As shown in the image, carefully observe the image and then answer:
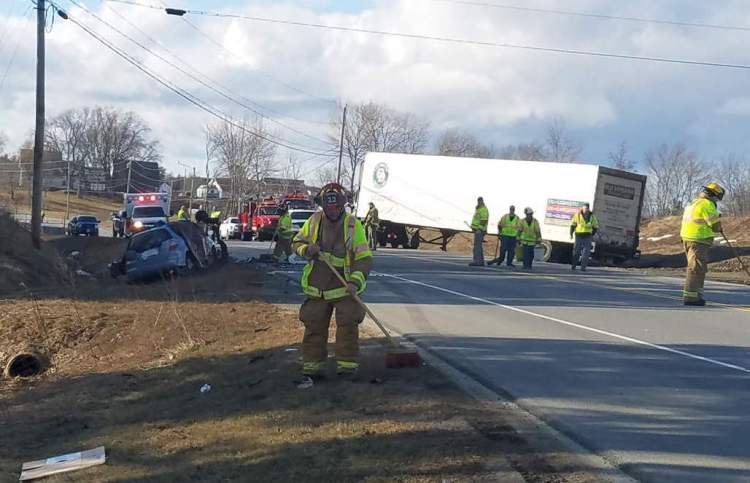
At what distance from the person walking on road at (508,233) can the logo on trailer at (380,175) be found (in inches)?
625

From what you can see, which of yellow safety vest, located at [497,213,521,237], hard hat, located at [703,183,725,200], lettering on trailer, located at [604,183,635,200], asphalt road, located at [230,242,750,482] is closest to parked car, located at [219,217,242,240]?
lettering on trailer, located at [604,183,635,200]

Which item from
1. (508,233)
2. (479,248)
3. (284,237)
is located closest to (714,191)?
(508,233)

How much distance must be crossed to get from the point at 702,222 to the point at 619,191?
19.1m

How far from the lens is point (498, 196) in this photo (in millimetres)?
35906

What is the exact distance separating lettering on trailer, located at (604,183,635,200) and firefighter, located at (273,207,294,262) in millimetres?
13395

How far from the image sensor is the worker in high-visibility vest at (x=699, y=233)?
14477 mm

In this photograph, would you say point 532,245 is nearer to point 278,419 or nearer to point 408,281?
point 408,281

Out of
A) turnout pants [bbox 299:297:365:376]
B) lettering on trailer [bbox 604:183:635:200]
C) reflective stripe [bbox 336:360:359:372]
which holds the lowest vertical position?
reflective stripe [bbox 336:360:359:372]

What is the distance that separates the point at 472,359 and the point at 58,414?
460 cm

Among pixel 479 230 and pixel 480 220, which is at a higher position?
pixel 480 220

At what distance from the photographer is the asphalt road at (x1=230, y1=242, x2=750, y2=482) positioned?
6.50 meters

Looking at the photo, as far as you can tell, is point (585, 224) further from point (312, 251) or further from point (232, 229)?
point (232, 229)

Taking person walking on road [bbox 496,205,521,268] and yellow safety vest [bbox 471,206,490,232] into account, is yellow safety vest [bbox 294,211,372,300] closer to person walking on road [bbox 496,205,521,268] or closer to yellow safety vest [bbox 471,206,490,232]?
person walking on road [bbox 496,205,521,268]

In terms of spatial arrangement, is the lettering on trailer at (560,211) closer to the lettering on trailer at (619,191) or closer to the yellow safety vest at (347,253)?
the lettering on trailer at (619,191)
